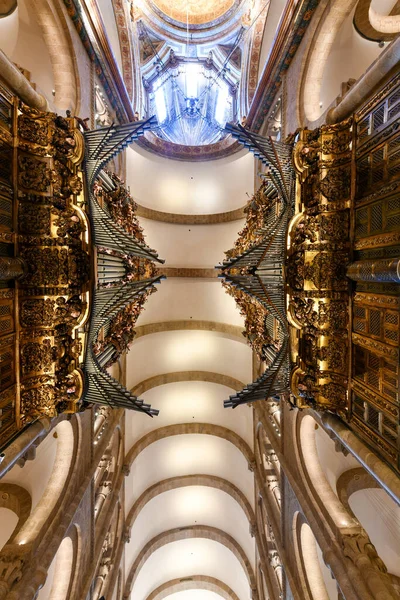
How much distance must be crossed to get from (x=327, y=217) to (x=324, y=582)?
932 centimetres

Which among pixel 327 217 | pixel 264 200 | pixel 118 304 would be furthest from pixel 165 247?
pixel 327 217

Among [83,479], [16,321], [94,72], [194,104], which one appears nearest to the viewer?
[16,321]

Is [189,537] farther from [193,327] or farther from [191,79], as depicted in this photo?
[191,79]

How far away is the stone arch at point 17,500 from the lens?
23.7 feet

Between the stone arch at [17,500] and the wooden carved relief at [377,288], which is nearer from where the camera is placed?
the wooden carved relief at [377,288]

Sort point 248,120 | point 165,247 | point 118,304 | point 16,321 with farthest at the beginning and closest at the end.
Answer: point 165,247, point 248,120, point 118,304, point 16,321

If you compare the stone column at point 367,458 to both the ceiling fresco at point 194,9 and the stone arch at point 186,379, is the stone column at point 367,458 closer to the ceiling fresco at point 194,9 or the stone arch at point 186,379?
the stone arch at point 186,379

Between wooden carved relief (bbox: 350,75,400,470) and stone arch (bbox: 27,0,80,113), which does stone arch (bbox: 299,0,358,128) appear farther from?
stone arch (bbox: 27,0,80,113)

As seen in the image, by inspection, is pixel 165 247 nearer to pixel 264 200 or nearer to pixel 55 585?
pixel 264 200

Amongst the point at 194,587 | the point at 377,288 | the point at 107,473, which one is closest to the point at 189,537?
the point at 194,587

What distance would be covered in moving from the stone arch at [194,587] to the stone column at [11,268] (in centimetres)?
1918

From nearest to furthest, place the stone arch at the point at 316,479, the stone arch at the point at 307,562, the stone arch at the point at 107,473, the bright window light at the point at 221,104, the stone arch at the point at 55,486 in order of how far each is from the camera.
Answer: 1. the stone arch at the point at 55,486
2. the stone arch at the point at 316,479
3. the stone arch at the point at 307,562
4. the stone arch at the point at 107,473
5. the bright window light at the point at 221,104

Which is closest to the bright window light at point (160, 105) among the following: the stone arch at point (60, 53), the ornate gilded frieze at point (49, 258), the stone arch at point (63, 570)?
the stone arch at point (60, 53)

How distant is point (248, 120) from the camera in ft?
40.4
